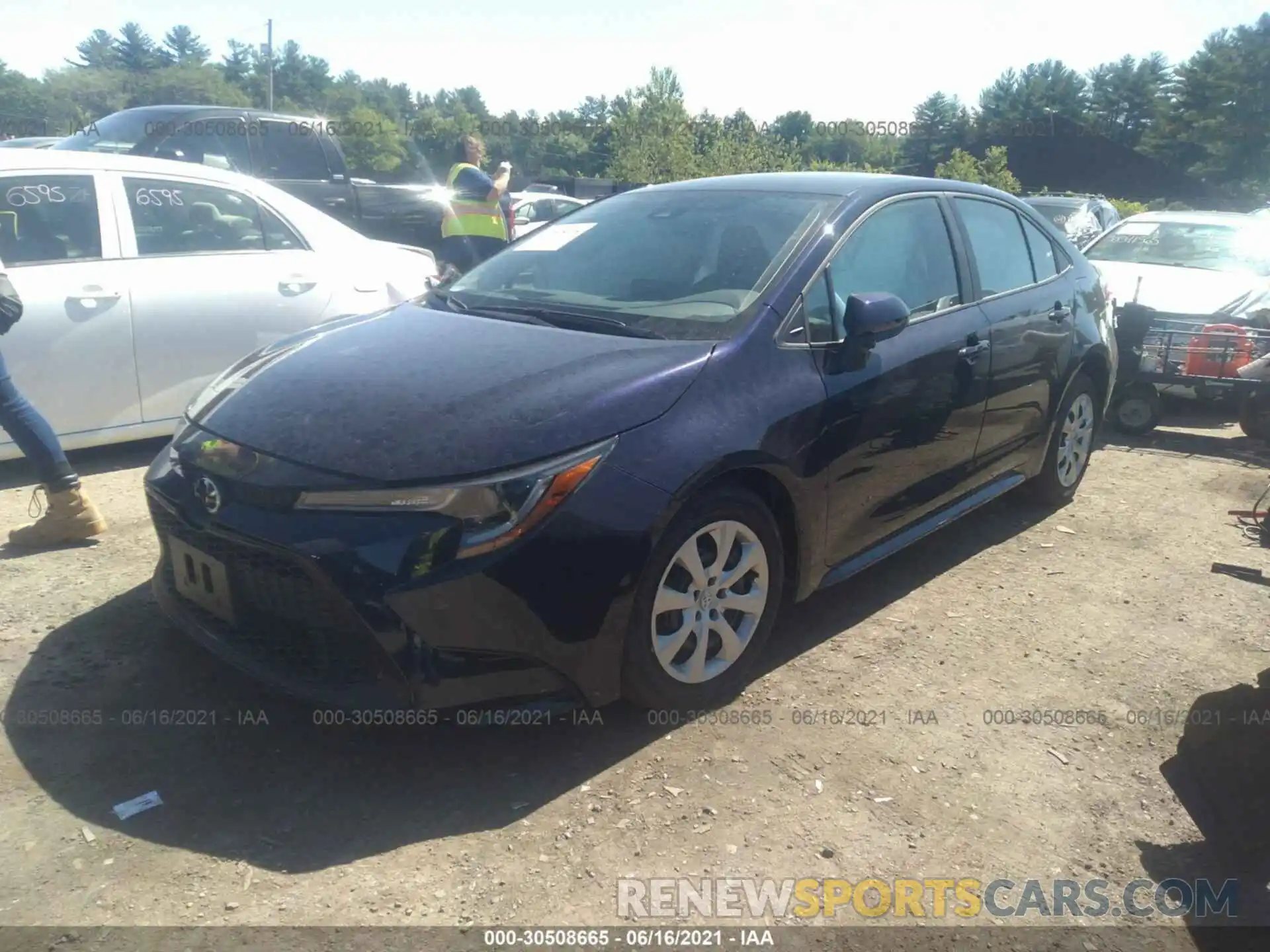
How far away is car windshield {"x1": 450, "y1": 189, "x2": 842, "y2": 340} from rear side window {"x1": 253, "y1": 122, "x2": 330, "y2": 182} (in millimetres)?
→ 6363

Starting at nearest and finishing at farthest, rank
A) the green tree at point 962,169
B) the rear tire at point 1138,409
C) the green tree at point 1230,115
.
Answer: the rear tire at point 1138,409
the green tree at point 962,169
the green tree at point 1230,115

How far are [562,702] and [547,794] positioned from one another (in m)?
0.26

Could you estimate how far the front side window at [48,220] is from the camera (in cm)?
479

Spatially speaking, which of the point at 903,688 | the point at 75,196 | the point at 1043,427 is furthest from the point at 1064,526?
the point at 75,196

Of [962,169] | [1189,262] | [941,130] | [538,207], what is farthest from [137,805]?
[941,130]

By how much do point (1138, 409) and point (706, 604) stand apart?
527 cm

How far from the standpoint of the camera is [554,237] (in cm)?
426

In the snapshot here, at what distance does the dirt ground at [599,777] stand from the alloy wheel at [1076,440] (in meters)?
1.25

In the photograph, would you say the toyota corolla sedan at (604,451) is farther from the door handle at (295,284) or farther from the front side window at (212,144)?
the front side window at (212,144)

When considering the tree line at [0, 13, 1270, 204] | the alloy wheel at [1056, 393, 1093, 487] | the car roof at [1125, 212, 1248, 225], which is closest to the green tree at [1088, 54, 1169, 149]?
the tree line at [0, 13, 1270, 204]

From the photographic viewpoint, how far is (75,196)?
197 inches

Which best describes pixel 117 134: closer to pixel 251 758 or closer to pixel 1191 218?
pixel 251 758

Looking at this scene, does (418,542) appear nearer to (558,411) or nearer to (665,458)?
(558,411)

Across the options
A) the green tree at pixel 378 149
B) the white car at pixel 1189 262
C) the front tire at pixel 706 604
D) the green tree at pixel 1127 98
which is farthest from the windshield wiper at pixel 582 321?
the green tree at pixel 1127 98
